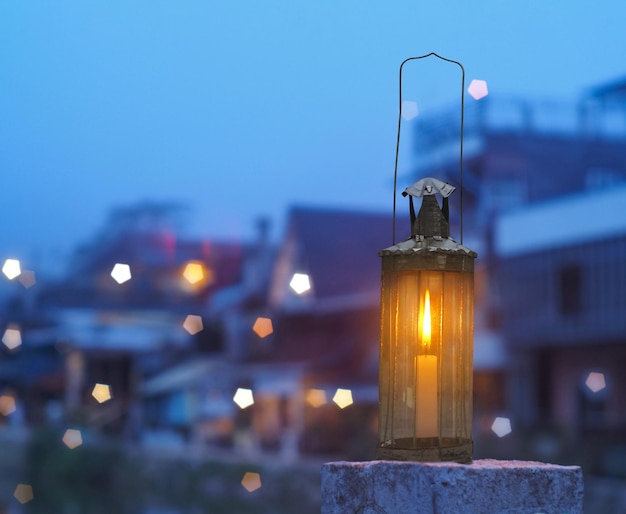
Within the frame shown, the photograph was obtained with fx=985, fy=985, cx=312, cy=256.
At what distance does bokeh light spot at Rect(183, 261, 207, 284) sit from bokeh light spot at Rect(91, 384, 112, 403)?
1.07m

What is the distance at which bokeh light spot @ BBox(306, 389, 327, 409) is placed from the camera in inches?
300

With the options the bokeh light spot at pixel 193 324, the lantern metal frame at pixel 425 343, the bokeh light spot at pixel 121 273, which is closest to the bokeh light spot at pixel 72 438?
the bokeh light spot at pixel 193 324

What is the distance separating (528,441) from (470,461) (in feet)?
18.4

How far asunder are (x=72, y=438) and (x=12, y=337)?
1.06 m

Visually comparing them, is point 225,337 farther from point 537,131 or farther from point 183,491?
point 537,131

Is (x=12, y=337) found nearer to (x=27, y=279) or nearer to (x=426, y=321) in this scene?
(x=27, y=279)

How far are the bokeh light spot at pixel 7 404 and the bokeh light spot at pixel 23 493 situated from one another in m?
1.20

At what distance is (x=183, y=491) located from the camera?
816 cm

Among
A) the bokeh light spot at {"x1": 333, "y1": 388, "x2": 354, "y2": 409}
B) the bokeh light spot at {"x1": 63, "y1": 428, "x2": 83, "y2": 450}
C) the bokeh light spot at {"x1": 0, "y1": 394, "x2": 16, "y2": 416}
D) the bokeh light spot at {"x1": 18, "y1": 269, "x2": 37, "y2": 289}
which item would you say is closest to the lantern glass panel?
the bokeh light spot at {"x1": 333, "y1": 388, "x2": 354, "y2": 409}

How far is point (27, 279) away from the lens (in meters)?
8.05

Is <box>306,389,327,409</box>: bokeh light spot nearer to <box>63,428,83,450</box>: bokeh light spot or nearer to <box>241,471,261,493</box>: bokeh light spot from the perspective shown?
<box>241,471,261,493</box>: bokeh light spot

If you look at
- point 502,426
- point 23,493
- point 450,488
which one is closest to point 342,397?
point 502,426

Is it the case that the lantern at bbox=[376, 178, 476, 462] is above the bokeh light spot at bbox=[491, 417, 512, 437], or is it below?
below

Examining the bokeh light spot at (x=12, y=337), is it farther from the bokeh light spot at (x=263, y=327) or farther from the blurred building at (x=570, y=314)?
the blurred building at (x=570, y=314)
